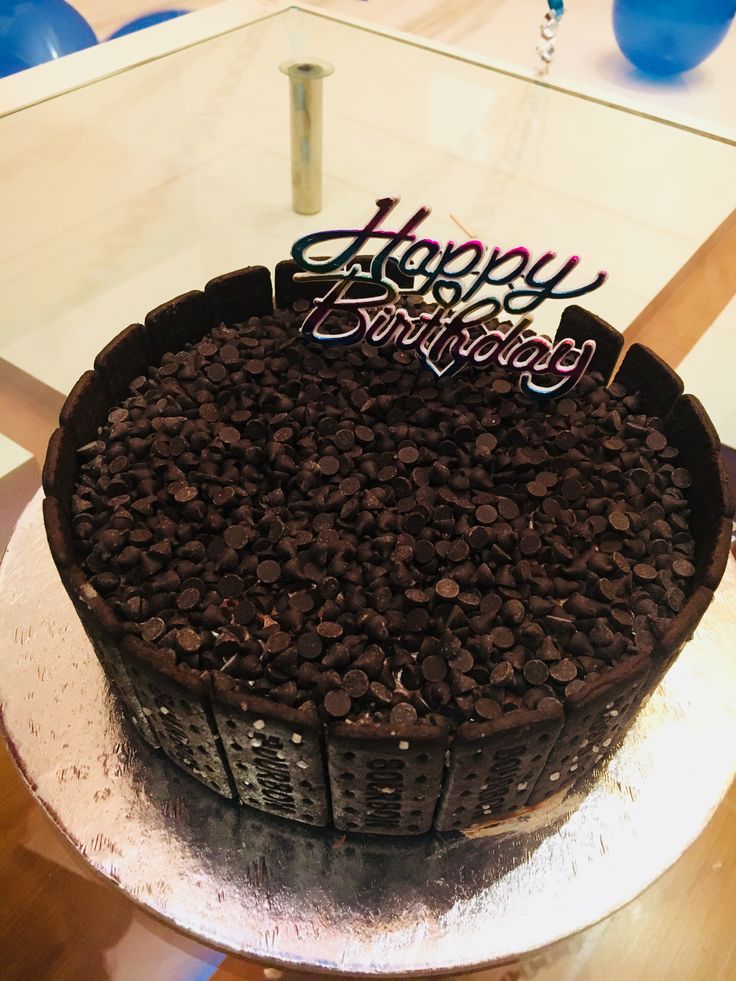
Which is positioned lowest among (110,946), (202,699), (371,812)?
(110,946)

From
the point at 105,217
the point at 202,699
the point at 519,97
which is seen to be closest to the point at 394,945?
the point at 202,699

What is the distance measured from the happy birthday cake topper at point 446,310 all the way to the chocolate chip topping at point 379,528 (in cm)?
6

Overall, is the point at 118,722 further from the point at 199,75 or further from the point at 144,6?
the point at 144,6

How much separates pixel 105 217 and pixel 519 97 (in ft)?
4.15

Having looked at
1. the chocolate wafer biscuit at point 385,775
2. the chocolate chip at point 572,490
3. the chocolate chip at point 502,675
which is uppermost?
the chocolate chip at point 572,490

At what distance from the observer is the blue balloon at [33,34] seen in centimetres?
297

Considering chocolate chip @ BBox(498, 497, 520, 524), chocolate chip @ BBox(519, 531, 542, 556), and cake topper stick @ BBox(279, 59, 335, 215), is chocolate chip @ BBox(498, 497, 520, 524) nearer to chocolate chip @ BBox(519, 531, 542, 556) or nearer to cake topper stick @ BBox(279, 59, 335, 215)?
chocolate chip @ BBox(519, 531, 542, 556)

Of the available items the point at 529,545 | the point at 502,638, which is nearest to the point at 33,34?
the point at 529,545

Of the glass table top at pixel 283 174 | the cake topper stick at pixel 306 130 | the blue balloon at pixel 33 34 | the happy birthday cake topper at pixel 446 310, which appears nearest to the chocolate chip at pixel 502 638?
the happy birthday cake topper at pixel 446 310

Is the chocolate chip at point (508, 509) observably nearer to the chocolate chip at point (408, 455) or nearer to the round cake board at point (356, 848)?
the chocolate chip at point (408, 455)

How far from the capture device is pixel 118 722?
1.24 metres

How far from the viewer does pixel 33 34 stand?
9.94ft

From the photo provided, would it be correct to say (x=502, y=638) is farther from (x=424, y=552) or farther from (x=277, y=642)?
(x=277, y=642)

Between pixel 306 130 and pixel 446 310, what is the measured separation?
4.18ft
